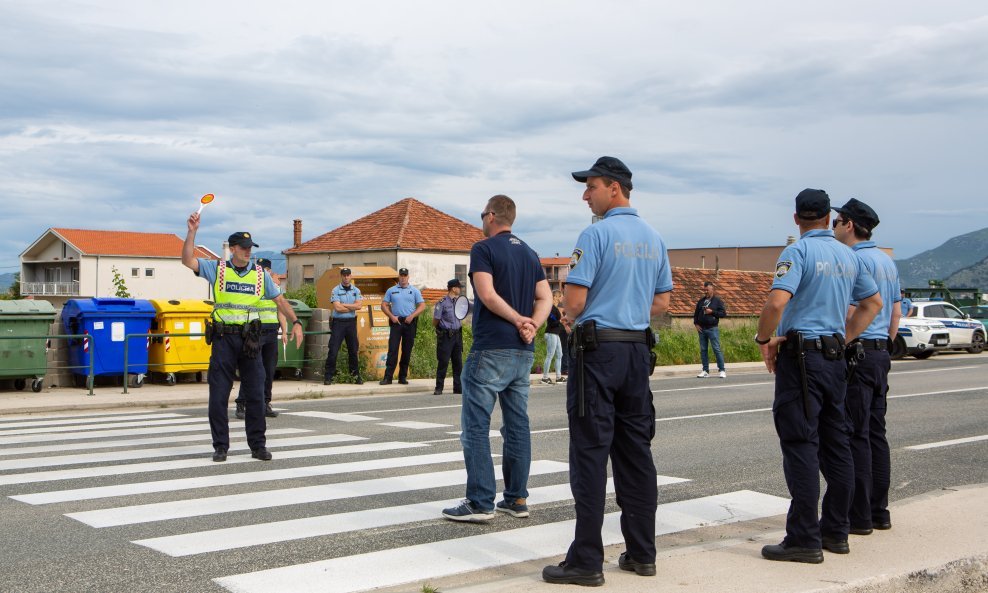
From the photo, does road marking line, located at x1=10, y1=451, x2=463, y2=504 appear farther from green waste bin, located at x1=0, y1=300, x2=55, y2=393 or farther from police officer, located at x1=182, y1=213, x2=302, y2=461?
green waste bin, located at x1=0, y1=300, x2=55, y2=393

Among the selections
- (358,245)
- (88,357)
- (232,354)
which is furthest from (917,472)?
(358,245)

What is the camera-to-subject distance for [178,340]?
1784cm

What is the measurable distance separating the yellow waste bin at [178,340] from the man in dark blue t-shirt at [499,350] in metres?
11.9

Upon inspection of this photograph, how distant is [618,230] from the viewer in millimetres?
5262

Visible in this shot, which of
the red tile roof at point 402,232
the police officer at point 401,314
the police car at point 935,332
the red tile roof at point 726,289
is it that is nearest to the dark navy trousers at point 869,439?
the police officer at point 401,314

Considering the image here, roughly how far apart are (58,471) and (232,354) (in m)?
1.73

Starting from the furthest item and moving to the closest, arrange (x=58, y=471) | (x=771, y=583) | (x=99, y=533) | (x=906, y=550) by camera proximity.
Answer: (x=58, y=471) < (x=99, y=533) < (x=906, y=550) < (x=771, y=583)

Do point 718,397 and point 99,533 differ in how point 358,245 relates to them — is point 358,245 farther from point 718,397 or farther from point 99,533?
point 99,533

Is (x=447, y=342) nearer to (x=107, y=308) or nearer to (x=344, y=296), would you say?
(x=344, y=296)

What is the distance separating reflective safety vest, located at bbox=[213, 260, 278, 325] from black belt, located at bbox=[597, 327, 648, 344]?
4988 mm

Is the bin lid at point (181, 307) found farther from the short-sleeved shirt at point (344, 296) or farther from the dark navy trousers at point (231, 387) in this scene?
the dark navy trousers at point (231, 387)

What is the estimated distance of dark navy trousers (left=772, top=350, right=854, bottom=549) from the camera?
5520 mm

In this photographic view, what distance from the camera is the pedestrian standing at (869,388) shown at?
6199 mm

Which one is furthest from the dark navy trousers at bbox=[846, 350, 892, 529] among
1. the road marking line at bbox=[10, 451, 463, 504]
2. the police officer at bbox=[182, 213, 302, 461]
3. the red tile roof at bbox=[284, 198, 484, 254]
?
the red tile roof at bbox=[284, 198, 484, 254]
